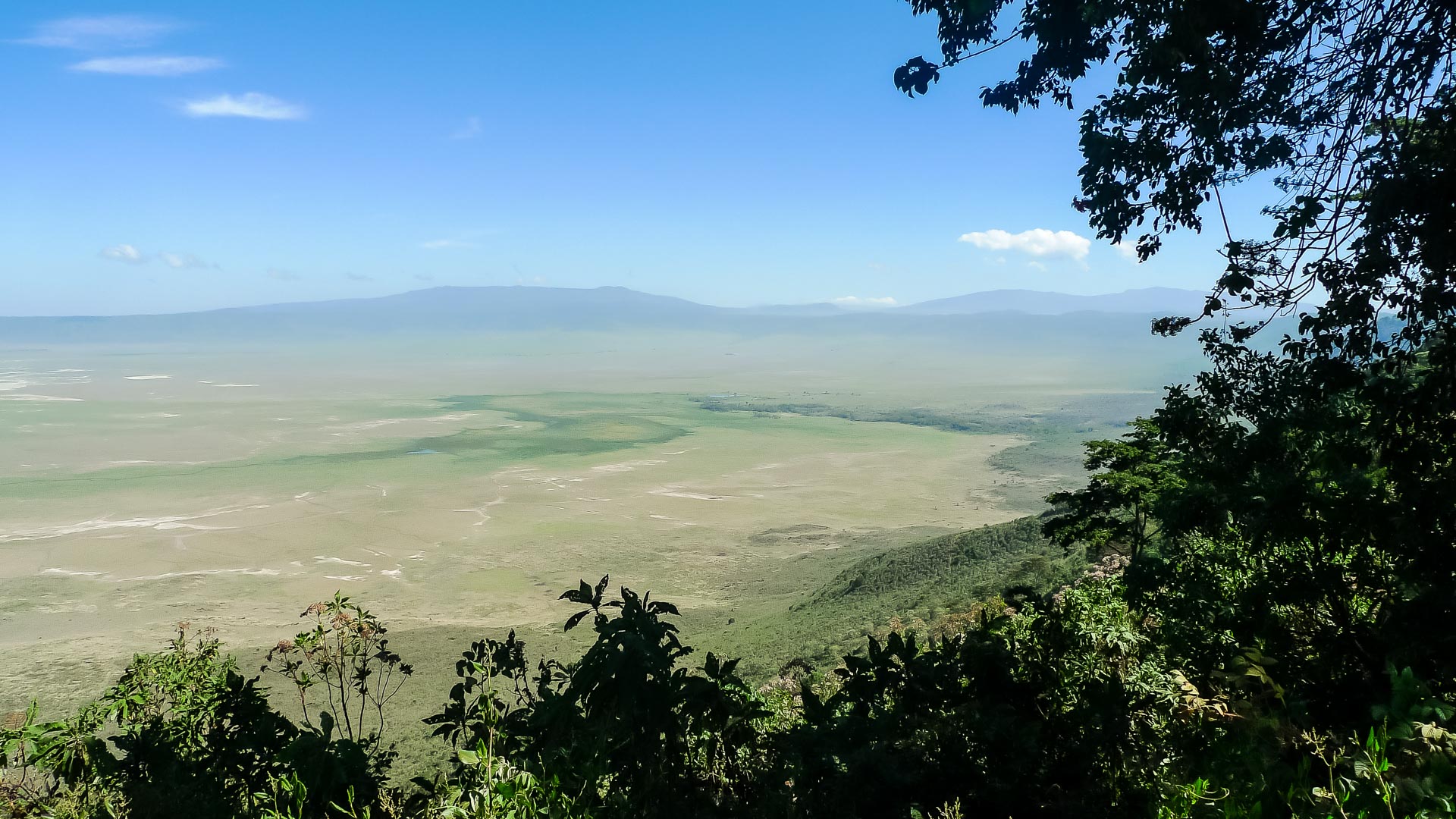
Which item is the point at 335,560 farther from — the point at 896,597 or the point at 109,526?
the point at 896,597

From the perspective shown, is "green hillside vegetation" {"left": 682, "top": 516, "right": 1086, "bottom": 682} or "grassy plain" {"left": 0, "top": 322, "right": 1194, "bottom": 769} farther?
"grassy plain" {"left": 0, "top": 322, "right": 1194, "bottom": 769}

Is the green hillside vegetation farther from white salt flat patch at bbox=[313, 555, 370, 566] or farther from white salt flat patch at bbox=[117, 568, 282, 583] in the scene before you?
white salt flat patch at bbox=[117, 568, 282, 583]

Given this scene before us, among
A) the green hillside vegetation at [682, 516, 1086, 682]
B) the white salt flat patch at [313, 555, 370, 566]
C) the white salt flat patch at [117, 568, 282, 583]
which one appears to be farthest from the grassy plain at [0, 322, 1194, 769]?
the green hillside vegetation at [682, 516, 1086, 682]

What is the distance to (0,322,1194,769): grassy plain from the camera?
82.1 feet

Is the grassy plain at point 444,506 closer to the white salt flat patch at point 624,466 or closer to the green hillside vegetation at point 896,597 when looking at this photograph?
the white salt flat patch at point 624,466

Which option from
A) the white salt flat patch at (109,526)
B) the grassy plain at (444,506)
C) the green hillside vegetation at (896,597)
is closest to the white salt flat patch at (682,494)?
the grassy plain at (444,506)

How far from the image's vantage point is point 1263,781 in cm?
188

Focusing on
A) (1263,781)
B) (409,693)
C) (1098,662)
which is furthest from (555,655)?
(1263,781)

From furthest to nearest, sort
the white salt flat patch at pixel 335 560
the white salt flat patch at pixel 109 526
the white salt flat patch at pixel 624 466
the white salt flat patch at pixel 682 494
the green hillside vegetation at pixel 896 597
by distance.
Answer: the white salt flat patch at pixel 624 466, the white salt flat patch at pixel 682 494, the white salt flat patch at pixel 109 526, the white salt flat patch at pixel 335 560, the green hillside vegetation at pixel 896 597

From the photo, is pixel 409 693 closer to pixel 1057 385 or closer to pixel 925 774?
pixel 925 774

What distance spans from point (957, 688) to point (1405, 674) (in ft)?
6.25

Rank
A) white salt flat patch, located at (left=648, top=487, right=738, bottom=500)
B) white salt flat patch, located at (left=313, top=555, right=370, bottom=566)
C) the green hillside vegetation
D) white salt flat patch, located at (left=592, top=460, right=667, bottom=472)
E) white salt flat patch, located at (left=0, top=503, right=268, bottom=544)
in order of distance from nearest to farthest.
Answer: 1. the green hillside vegetation
2. white salt flat patch, located at (left=313, top=555, right=370, bottom=566)
3. white salt flat patch, located at (left=0, top=503, right=268, bottom=544)
4. white salt flat patch, located at (left=648, top=487, right=738, bottom=500)
5. white salt flat patch, located at (left=592, top=460, right=667, bottom=472)

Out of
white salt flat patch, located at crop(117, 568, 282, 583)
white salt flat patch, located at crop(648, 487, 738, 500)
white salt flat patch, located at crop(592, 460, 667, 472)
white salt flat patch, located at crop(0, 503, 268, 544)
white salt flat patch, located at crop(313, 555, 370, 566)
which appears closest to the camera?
white salt flat patch, located at crop(117, 568, 282, 583)

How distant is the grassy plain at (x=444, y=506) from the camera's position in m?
25.0
